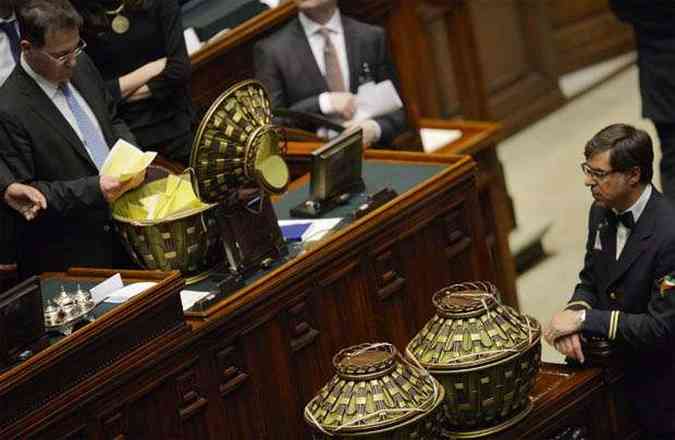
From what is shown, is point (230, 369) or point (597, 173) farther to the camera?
point (230, 369)

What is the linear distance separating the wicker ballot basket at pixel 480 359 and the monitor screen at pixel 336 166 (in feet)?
4.30

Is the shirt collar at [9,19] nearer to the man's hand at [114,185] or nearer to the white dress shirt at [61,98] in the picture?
the white dress shirt at [61,98]

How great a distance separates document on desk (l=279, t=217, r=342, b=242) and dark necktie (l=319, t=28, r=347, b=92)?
1205 mm

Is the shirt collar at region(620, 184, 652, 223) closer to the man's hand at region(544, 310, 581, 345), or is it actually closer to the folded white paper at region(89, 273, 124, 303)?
the man's hand at region(544, 310, 581, 345)

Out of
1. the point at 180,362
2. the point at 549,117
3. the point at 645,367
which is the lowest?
the point at 549,117

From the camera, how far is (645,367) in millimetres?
5008

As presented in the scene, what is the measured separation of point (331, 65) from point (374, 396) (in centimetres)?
289

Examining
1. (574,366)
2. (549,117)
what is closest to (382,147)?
(574,366)

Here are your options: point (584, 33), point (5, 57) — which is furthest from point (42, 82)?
point (584, 33)

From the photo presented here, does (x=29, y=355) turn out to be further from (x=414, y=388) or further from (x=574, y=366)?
(x=574, y=366)

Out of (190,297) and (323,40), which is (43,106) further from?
(323,40)

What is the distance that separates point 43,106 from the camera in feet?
17.8

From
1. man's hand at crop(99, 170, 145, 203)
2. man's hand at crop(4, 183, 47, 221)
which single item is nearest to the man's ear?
man's hand at crop(99, 170, 145, 203)

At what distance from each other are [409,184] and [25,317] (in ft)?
6.35
